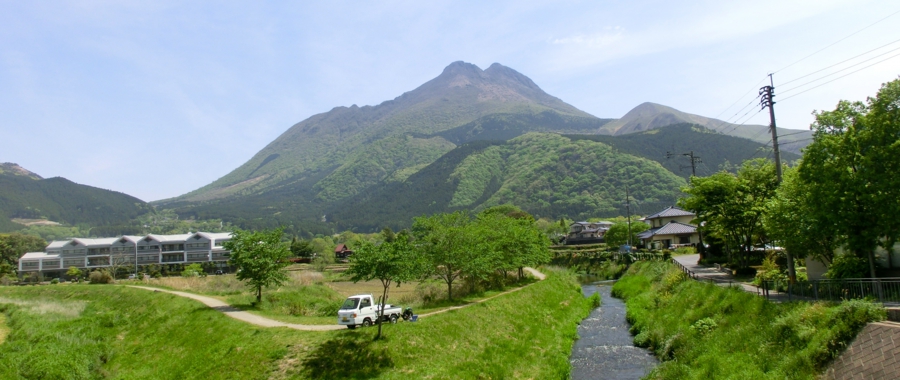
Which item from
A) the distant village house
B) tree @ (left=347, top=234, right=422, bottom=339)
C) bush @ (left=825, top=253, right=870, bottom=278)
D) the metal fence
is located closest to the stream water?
the metal fence

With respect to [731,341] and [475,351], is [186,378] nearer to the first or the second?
[475,351]

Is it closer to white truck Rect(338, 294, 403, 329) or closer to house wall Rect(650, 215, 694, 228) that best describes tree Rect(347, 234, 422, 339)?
white truck Rect(338, 294, 403, 329)

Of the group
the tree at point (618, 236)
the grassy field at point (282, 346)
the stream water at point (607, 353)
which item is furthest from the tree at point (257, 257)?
the tree at point (618, 236)

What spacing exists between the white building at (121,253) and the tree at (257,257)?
7714cm

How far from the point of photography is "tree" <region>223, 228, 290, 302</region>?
34.2m

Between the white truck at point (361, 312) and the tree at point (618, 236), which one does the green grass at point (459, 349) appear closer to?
the white truck at point (361, 312)

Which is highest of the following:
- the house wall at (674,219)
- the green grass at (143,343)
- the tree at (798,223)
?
the tree at (798,223)

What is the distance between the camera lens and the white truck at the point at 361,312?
23.5 meters

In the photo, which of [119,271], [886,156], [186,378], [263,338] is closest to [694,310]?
[886,156]

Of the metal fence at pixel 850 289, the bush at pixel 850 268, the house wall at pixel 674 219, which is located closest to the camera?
the metal fence at pixel 850 289

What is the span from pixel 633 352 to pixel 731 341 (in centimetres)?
705

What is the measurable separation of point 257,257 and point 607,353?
23.5m

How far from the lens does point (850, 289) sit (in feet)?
59.8

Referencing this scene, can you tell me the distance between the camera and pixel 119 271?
85.5m
